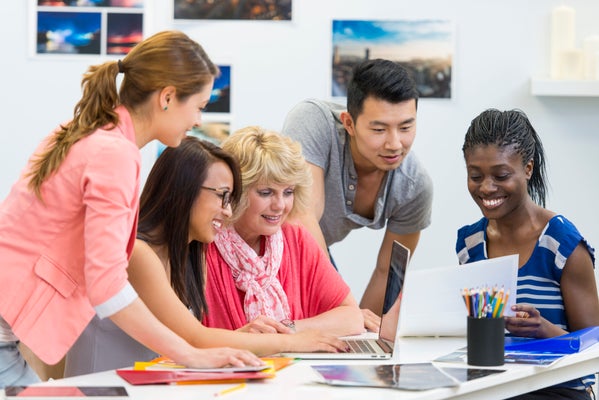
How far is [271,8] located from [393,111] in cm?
141

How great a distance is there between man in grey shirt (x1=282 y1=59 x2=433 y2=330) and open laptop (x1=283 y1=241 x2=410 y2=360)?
33cm

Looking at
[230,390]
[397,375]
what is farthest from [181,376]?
[397,375]

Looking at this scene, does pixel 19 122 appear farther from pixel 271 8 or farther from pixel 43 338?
pixel 43 338

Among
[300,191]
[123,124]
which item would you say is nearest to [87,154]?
[123,124]

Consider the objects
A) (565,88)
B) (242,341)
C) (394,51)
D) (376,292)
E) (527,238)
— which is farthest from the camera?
(394,51)

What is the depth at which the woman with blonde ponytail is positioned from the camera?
173cm

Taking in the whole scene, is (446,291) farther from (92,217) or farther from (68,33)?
(68,33)

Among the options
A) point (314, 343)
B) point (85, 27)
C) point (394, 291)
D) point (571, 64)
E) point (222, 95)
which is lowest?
point (314, 343)

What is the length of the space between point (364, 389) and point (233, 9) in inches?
103

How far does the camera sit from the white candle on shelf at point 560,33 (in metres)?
3.94

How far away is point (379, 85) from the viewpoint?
279 centimetres

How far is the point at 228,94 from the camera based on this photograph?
4.08 m

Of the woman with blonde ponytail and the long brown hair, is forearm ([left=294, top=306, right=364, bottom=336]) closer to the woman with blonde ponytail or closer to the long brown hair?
the woman with blonde ponytail

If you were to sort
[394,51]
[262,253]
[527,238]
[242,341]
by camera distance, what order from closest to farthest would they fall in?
[242,341] → [527,238] → [262,253] → [394,51]
